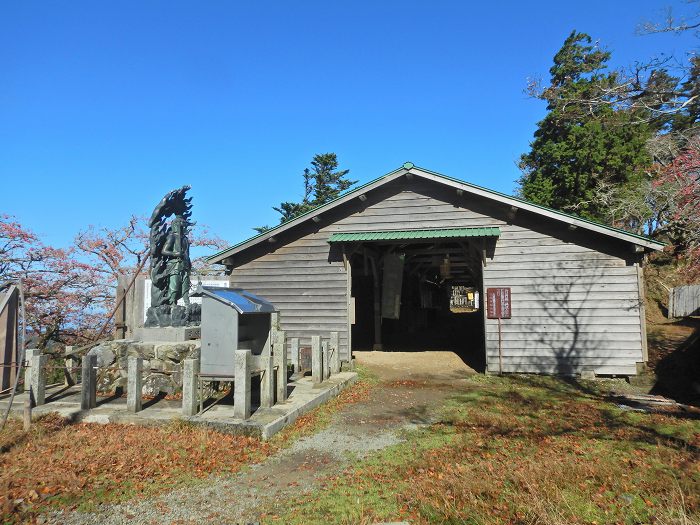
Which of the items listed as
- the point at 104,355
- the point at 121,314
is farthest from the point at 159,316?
the point at 121,314

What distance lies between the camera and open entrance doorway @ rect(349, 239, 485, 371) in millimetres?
17419

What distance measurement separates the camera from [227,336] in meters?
8.34

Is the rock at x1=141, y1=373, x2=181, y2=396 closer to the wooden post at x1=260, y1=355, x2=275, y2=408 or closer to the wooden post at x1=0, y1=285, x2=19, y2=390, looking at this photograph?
the wooden post at x1=0, y1=285, x2=19, y2=390

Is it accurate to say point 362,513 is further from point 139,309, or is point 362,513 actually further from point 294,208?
point 294,208

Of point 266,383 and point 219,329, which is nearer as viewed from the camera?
point 266,383

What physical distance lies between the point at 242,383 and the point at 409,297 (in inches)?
705

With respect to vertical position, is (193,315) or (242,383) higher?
(193,315)

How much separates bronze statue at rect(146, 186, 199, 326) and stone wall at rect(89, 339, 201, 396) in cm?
81

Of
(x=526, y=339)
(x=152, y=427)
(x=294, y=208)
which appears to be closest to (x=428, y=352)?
(x=526, y=339)

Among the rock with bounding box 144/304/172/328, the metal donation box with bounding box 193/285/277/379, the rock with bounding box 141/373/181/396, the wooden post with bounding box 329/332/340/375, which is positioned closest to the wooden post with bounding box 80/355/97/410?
the rock with bounding box 141/373/181/396

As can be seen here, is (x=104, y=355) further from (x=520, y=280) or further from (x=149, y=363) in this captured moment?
(x=520, y=280)

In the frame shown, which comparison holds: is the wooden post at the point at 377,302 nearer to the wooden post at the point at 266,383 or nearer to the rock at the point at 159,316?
the rock at the point at 159,316

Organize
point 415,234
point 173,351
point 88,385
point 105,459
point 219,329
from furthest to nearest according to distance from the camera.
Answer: point 415,234 < point 173,351 < point 219,329 < point 88,385 < point 105,459

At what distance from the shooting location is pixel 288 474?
19.0 ft
